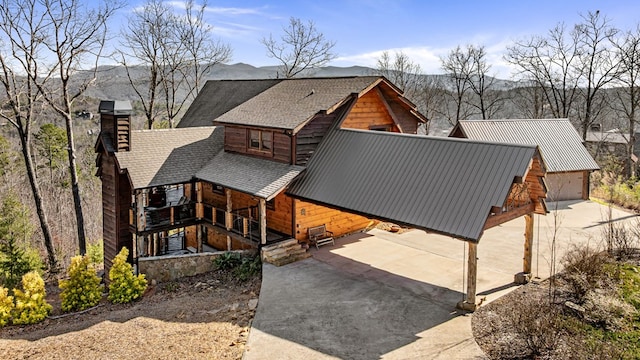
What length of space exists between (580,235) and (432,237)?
19.2ft

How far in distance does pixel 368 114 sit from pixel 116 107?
30.0 feet

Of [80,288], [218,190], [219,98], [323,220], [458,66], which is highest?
[458,66]

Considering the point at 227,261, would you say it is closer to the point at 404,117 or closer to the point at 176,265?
the point at 176,265

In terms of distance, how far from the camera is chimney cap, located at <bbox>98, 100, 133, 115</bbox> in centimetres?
1669

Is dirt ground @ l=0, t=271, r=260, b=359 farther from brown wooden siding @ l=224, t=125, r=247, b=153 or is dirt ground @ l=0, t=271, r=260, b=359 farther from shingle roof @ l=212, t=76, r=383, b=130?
shingle roof @ l=212, t=76, r=383, b=130

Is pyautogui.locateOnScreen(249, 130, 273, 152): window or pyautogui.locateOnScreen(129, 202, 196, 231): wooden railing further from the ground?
pyautogui.locateOnScreen(249, 130, 273, 152): window

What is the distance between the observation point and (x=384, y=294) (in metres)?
12.5

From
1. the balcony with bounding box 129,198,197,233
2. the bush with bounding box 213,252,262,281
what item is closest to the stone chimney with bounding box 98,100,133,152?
the balcony with bounding box 129,198,197,233

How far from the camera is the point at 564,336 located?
10039 mm

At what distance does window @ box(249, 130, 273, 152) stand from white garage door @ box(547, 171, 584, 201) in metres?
14.8

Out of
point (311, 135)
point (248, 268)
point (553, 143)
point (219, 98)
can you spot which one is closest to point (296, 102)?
point (311, 135)

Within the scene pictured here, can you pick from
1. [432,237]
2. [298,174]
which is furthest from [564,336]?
[298,174]

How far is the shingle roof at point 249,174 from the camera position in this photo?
1516 centimetres

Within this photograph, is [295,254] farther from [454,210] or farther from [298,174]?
[454,210]
